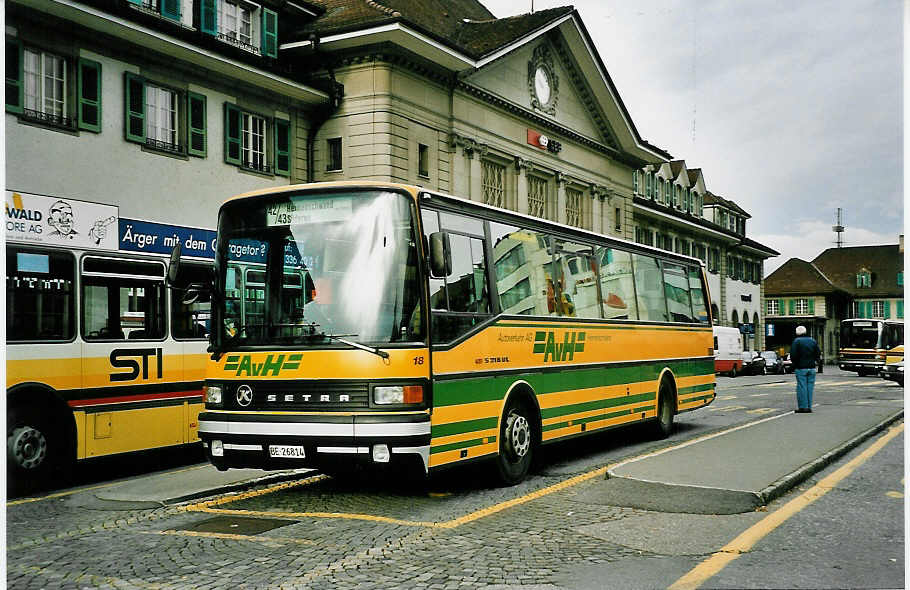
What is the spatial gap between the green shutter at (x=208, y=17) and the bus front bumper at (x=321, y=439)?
17.7 meters

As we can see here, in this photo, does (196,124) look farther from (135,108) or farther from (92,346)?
(92,346)

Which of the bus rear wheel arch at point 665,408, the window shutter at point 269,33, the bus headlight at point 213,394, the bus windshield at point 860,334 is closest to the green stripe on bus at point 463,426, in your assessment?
the bus headlight at point 213,394

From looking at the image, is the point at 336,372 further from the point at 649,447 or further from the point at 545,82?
the point at 545,82

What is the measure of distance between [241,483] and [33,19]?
13546 mm

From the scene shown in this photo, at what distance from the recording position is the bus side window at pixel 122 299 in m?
11.6

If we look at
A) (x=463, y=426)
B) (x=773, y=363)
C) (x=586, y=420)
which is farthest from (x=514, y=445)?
(x=773, y=363)

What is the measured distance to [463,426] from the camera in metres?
9.85

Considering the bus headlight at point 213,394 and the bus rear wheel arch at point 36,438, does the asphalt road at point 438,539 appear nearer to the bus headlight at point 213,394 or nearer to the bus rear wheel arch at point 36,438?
the bus rear wheel arch at point 36,438

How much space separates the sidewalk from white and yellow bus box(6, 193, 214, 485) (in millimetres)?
5766

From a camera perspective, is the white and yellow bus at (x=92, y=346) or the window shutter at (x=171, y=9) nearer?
the white and yellow bus at (x=92, y=346)

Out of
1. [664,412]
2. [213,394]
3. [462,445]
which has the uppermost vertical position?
[213,394]

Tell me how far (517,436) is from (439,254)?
110 inches

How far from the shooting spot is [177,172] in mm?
23750

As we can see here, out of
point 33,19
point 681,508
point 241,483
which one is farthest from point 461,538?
point 33,19
